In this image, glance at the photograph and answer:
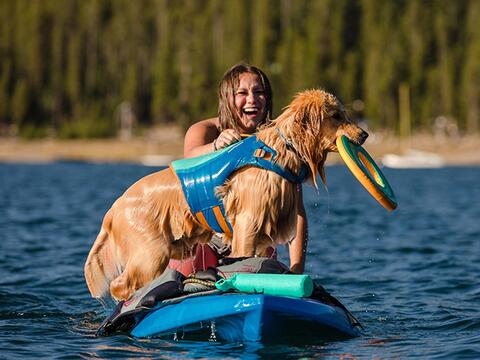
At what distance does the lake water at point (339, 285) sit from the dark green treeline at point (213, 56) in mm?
63803

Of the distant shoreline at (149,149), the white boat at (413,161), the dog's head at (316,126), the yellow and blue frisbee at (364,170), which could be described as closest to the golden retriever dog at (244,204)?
the dog's head at (316,126)

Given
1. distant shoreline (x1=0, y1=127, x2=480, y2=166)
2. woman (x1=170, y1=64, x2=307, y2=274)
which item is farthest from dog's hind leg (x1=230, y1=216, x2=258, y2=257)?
distant shoreline (x1=0, y1=127, x2=480, y2=166)

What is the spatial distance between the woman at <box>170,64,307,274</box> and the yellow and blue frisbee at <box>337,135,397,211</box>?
Answer: 745mm

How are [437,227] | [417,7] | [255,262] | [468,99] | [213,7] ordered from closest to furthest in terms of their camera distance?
[255,262], [437,227], [468,99], [417,7], [213,7]

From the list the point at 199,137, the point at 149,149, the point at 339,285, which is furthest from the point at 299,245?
the point at 149,149

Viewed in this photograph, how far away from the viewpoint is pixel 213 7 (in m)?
110

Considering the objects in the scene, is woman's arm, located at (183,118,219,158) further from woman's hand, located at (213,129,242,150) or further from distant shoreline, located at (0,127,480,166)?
distant shoreline, located at (0,127,480,166)

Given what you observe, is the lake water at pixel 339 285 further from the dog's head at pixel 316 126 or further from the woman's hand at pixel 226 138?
the woman's hand at pixel 226 138

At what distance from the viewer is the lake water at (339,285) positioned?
28.0ft

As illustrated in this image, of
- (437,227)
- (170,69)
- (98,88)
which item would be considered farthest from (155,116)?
(437,227)

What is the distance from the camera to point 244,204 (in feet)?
27.2

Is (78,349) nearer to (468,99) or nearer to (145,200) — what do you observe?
(145,200)

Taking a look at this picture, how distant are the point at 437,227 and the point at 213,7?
89419mm

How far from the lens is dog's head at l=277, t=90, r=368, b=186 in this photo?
8242 mm
